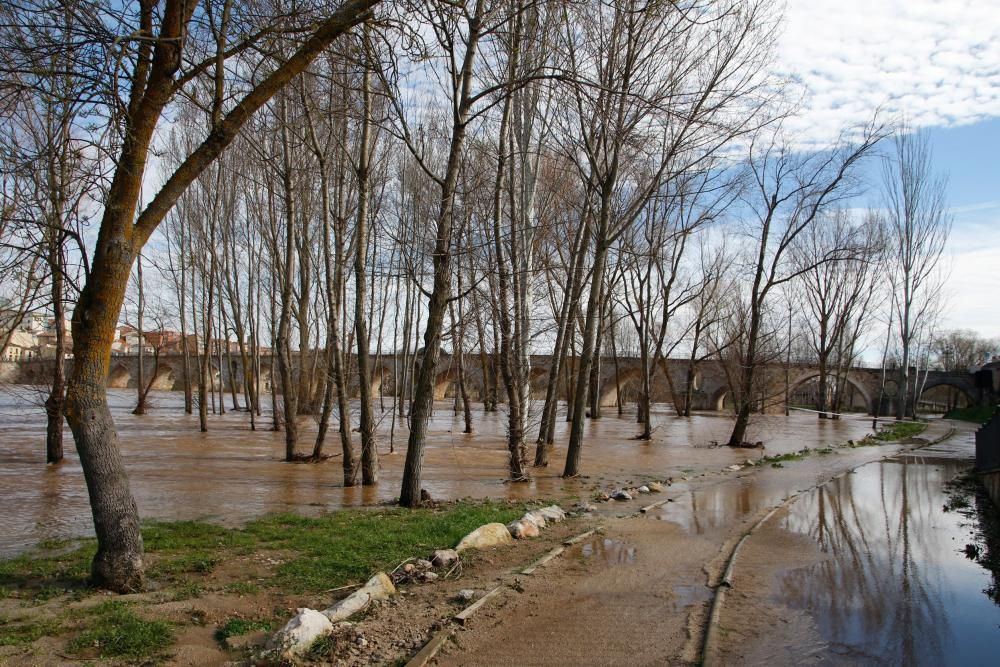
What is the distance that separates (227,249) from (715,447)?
17.8 meters

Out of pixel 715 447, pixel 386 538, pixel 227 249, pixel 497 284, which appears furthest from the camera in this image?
pixel 227 249

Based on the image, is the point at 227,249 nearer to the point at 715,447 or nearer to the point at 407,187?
the point at 407,187

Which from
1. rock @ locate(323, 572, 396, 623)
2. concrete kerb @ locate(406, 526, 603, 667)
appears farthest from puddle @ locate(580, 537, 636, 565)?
rock @ locate(323, 572, 396, 623)

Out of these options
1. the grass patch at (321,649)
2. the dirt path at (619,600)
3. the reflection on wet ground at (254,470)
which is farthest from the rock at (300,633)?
the reflection on wet ground at (254,470)

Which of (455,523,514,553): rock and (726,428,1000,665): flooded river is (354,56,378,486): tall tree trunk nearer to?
(455,523,514,553): rock

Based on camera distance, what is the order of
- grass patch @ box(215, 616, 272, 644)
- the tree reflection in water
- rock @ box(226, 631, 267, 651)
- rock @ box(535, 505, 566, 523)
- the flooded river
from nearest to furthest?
rock @ box(226, 631, 267, 651)
grass patch @ box(215, 616, 272, 644)
the flooded river
the tree reflection in water
rock @ box(535, 505, 566, 523)

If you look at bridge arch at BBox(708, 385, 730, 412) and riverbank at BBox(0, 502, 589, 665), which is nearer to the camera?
riverbank at BBox(0, 502, 589, 665)

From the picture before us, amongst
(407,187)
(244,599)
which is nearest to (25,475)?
(244,599)

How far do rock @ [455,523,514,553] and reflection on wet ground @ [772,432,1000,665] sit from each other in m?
2.55

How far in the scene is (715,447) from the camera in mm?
21625

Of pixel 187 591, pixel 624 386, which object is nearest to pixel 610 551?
pixel 187 591

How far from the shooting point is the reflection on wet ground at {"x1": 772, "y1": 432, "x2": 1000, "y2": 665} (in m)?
4.73

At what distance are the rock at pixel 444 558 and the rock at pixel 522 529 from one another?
124 centimetres

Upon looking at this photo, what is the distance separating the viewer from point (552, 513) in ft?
28.2
